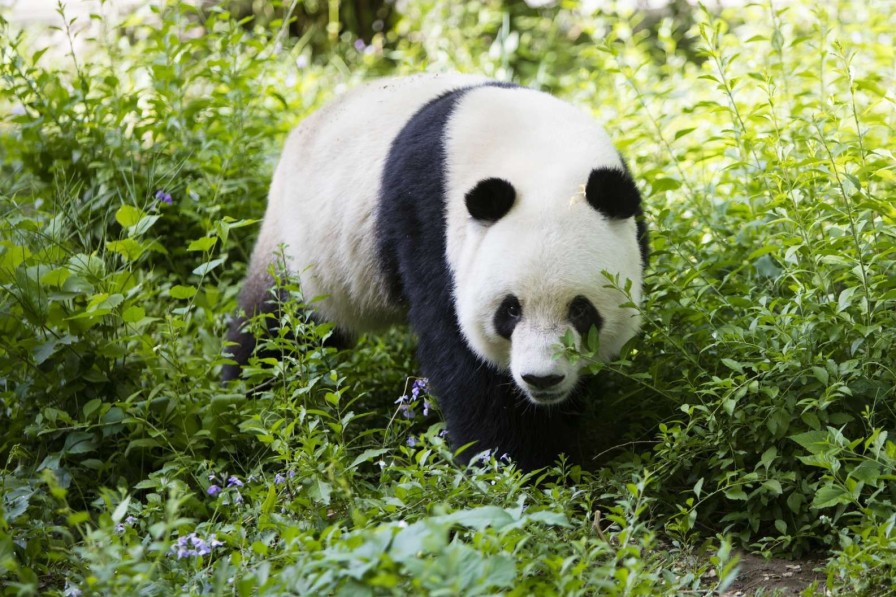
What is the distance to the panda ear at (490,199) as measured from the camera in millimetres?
3459

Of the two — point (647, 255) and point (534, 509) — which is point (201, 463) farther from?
point (647, 255)

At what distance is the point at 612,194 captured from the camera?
138 inches

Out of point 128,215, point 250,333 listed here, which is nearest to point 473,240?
point 128,215

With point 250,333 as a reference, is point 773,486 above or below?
above

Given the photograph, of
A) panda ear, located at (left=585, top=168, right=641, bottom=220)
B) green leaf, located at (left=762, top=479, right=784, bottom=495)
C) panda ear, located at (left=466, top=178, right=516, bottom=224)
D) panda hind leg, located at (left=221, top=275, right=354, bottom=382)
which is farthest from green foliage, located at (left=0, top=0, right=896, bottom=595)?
panda ear, located at (left=466, top=178, right=516, bottom=224)

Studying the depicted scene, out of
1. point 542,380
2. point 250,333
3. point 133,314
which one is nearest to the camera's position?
point 542,380

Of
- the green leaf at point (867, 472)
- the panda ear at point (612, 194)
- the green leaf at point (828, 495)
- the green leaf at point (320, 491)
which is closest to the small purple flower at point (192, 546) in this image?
the green leaf at point (320, 491)

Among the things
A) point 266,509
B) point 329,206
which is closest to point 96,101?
point 329,206

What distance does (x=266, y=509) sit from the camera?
315 centimetres

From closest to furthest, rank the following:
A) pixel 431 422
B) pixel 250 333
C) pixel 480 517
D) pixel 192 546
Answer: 1. pixel 480 517
2. pixel 192 546
3. pixel 431 422
4. pixel 250 333

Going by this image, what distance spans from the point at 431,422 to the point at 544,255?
1.58 metres

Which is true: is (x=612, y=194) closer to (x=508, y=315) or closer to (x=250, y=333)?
(x=508, y=315)

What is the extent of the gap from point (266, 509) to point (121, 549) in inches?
21.0

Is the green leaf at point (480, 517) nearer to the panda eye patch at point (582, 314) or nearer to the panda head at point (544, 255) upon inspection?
the panda head at point (544, 255)
